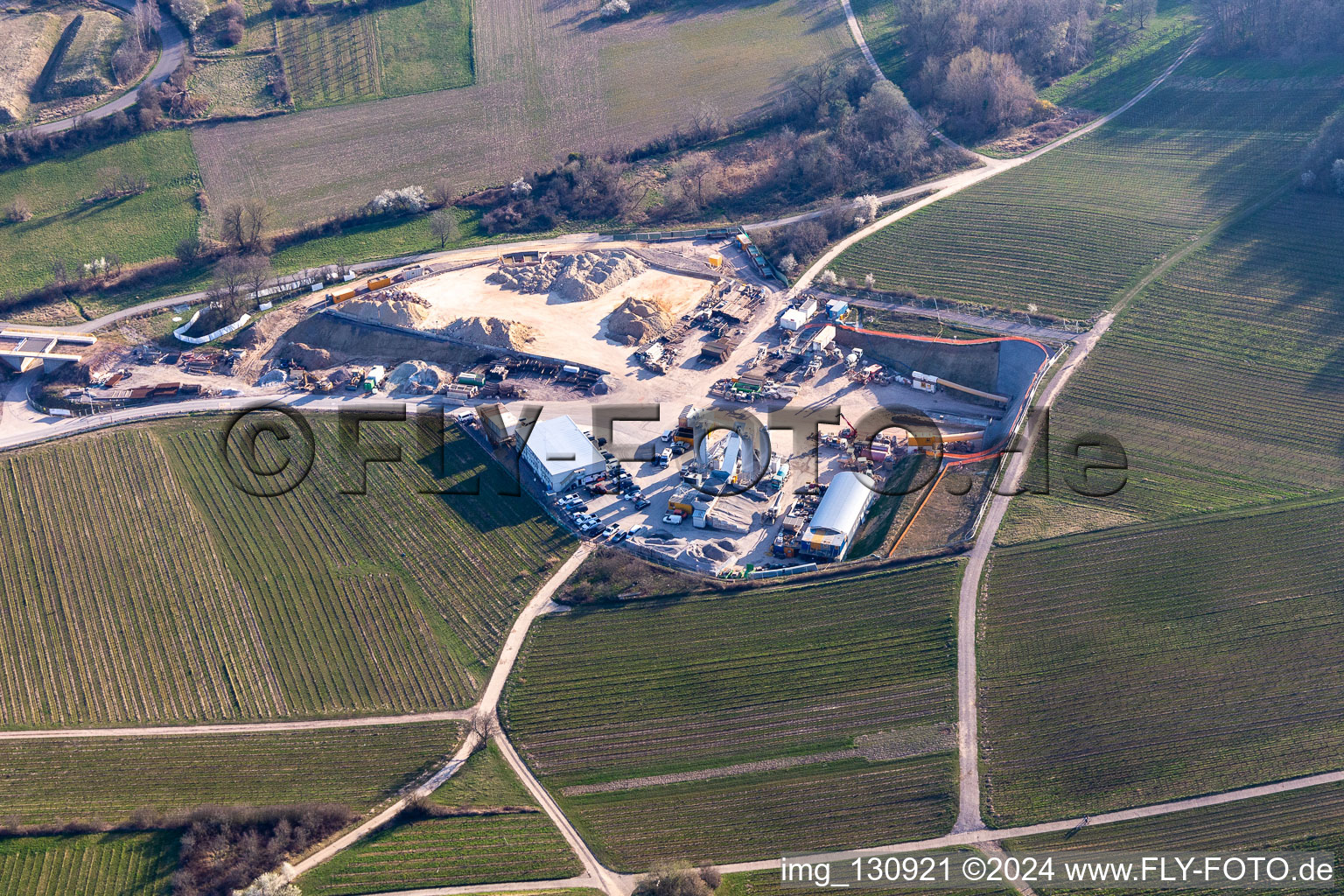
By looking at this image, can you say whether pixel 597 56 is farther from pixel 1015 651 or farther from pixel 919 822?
pixel 919 822

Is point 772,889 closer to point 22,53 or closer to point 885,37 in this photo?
point 885,37

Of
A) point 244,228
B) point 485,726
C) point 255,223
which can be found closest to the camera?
point 485,726

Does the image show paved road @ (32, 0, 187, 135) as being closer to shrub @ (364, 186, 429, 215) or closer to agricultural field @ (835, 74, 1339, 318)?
shrub @ (364, 186, 429, 215)

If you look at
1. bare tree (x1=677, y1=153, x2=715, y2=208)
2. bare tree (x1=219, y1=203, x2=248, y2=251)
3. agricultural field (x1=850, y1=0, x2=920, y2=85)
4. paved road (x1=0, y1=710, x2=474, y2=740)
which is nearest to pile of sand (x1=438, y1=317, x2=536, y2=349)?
bare tree (x1=219, y1=203, x2=248, y2=251)

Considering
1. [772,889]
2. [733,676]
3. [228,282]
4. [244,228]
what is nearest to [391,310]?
[228,282]

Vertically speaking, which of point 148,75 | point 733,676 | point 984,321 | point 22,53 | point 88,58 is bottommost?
point 733,676

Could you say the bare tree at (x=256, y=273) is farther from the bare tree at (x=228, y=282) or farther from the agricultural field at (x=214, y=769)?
the agricultural field at (x=214, y=769)

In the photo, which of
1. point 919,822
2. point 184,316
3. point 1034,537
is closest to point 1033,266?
point 1034,537
